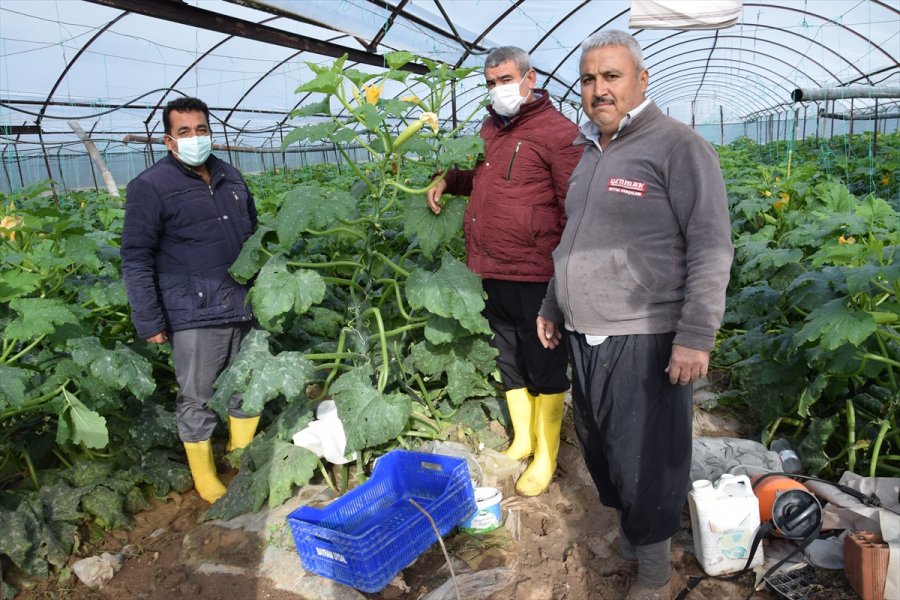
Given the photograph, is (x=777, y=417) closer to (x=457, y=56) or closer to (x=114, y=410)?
(x=114, y=410)

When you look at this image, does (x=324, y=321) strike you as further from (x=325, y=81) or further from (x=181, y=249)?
(x=325, y=81)

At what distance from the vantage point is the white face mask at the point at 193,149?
Answer: 9.78 feet

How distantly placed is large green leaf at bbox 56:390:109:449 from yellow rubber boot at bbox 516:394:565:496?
5.92ft

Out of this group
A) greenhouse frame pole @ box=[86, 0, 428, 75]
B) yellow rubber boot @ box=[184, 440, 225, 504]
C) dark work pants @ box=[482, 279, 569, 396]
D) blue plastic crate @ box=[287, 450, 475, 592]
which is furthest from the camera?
greenhouse frame pole @ box=[86, 0, 428, 75]

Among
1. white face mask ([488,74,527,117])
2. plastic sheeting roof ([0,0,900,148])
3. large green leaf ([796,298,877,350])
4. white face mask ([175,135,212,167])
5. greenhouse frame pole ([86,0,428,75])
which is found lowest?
large green leaf ([796,298,877,350])

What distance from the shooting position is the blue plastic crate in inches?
94.3

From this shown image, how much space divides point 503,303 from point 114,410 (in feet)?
6.34

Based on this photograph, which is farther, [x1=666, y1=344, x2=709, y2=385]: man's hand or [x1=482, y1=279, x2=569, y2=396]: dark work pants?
[x1=482, y1=279, x2=569, y2=396]: dark work pants

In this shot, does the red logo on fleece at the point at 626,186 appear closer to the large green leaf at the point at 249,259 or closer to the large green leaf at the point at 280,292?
the large green leaf at the point at 280,292

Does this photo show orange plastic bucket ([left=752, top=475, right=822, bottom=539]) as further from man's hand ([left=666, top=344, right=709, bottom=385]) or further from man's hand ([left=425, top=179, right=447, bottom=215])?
man's hand ([left=425, top=179, right=447, bottom=215])

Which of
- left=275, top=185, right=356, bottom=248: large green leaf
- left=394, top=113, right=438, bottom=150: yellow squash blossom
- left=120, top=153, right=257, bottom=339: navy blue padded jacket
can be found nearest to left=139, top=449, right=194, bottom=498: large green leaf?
left=120, top=153, right=257, bottom=339: navy blue padded jacket

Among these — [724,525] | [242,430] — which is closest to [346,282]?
[242,430]

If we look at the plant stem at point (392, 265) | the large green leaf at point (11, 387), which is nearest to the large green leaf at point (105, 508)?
the large green leaf at point (11, 387)

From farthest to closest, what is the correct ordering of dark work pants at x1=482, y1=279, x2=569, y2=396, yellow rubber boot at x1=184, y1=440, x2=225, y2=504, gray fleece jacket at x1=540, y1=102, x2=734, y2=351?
1. yellow rubber boot at x1=184, y1=440, x2=225, y2=504
2. dark work pants at x1=482, y1=279, x2=569, y2=396
3. gray fleece jacket at x1=540, y1=102, x2=734, y2=351
